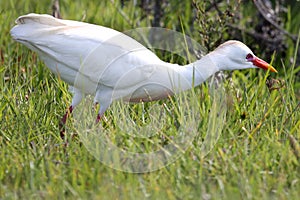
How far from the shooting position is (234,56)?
4.42m

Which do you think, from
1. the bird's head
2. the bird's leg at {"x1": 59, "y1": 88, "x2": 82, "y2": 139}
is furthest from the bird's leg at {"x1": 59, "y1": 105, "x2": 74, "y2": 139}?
the bird's head

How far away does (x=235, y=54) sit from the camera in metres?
4.41

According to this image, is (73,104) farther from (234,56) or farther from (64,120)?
(234,56)

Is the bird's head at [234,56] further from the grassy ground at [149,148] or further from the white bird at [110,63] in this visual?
the grassy ground at [149,148]

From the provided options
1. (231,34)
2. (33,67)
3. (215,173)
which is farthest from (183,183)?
(231,34)

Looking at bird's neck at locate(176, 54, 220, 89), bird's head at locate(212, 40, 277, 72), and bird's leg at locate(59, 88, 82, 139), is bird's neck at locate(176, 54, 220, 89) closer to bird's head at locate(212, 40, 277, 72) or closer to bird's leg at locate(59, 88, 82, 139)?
bird's head at locate(212, 40, 277, 72)

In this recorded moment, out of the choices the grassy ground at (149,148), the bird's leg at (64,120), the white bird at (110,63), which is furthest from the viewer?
the bird's leg at (64,120)

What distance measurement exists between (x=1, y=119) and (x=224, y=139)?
140 cm

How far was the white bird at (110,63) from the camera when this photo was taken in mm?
4336

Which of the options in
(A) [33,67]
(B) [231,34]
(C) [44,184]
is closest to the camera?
(C) [44,184]

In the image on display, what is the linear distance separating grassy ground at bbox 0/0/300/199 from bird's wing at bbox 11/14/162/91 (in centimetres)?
30

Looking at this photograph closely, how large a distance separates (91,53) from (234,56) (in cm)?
86

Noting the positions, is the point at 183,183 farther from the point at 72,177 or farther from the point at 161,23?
the point at 161,23

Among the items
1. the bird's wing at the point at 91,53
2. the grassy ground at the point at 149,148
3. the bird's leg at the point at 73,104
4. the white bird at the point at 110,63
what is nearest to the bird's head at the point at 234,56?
the white bird at the point at 110,63
